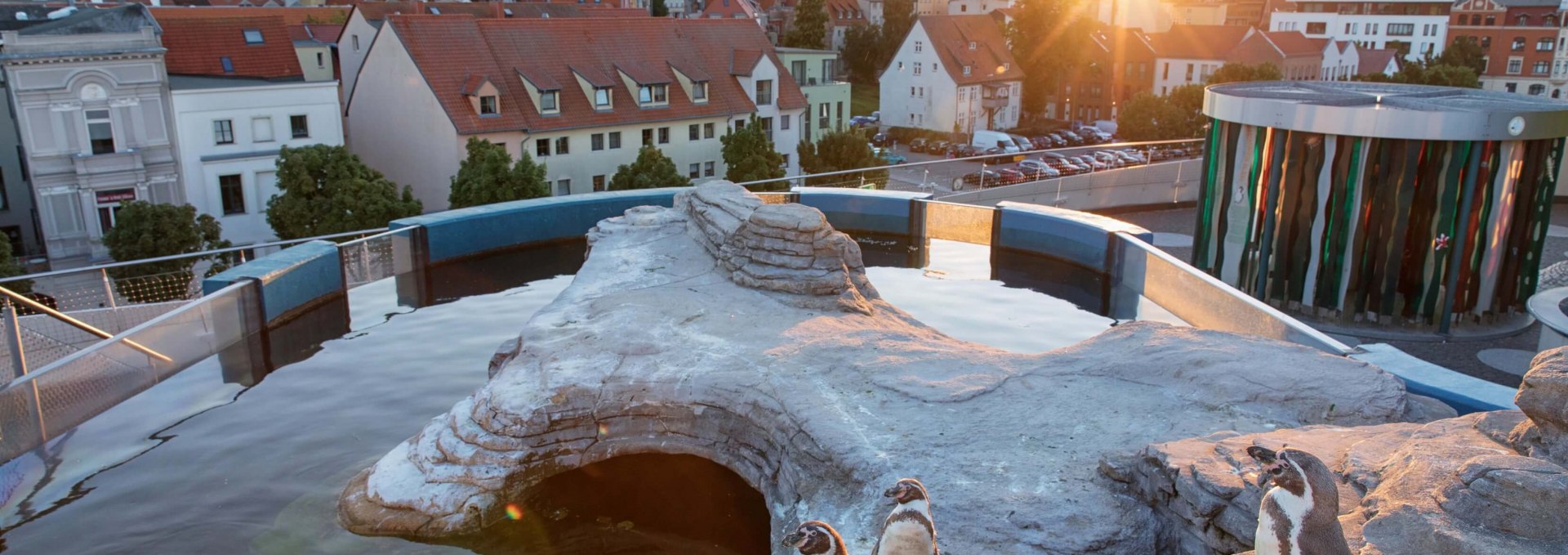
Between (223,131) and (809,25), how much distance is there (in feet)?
214

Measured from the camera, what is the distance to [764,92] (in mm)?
64250

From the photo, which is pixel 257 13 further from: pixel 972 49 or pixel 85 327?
pixel 972 49

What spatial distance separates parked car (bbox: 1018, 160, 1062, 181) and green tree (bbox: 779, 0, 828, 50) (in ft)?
235

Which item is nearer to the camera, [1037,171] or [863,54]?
[1037,171]

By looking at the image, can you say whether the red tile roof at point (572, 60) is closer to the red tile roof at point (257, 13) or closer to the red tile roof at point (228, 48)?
the red tile roof at point (228, 48)

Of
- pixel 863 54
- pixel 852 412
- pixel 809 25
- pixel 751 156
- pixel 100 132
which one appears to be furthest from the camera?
pixel 863 54

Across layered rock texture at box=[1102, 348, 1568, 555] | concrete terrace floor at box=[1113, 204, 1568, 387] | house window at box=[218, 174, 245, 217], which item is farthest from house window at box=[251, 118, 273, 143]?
layered rock texture at box=[1102, 348, 1568, 555]

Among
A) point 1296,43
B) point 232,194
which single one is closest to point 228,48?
point 232,194

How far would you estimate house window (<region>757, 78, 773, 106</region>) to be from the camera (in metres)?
63.9

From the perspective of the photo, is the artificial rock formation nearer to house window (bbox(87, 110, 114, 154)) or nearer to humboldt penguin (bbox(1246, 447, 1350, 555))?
humboldt penguin (bbox(1246, 447, 1350, 555))

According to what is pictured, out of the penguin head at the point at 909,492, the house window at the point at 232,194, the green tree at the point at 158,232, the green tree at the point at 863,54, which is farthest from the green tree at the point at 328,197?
the green tree at the point at 863,54

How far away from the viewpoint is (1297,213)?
26.7 m

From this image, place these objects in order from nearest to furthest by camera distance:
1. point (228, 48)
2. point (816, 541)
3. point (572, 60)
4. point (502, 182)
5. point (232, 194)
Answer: point (816, 541) → point (502, 182) → point (232, 194) → point (572, 60) → point (228, 48)

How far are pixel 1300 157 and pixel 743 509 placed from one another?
1938cm
